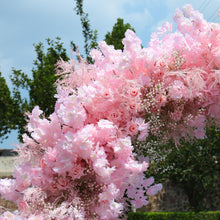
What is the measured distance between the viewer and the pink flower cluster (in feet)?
7.98

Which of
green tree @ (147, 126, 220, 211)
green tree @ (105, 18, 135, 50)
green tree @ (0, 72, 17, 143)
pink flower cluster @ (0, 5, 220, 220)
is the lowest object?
pink flower cluster @ (0, 5, 220, 220)

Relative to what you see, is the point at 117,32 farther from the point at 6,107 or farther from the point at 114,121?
the point at 114,121

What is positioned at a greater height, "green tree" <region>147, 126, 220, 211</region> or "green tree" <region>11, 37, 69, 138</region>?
"green tree" <region>11, 37, 69, 138</region>

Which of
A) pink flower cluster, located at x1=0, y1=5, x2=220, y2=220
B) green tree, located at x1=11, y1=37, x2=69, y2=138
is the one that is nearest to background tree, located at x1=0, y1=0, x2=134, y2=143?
green tree, located at x1=11, y1=37, x2=69, y2=138

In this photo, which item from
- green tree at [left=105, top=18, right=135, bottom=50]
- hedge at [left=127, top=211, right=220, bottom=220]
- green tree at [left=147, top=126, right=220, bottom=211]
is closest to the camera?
hedge at [left=127, top=211, right=220, bottom=220]

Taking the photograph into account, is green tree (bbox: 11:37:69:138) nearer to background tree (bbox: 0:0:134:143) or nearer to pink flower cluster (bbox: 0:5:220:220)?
background tree (bbox: 0:0:134:143)

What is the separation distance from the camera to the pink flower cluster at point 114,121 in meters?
2.43

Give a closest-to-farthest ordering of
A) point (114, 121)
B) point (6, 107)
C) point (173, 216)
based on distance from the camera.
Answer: point (114, 121) → point (173, 216) → point (6, 107)

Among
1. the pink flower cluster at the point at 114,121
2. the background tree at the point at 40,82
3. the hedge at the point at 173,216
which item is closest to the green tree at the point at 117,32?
the background tree at the point at 40,82

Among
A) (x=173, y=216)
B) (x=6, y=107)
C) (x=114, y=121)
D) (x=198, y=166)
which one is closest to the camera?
(x=114, y=121)

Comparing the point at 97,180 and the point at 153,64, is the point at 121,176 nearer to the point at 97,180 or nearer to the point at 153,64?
the point at 97,180

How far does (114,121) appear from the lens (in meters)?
2.63

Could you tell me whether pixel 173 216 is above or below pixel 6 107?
below

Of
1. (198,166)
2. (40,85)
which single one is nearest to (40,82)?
(40,85)
